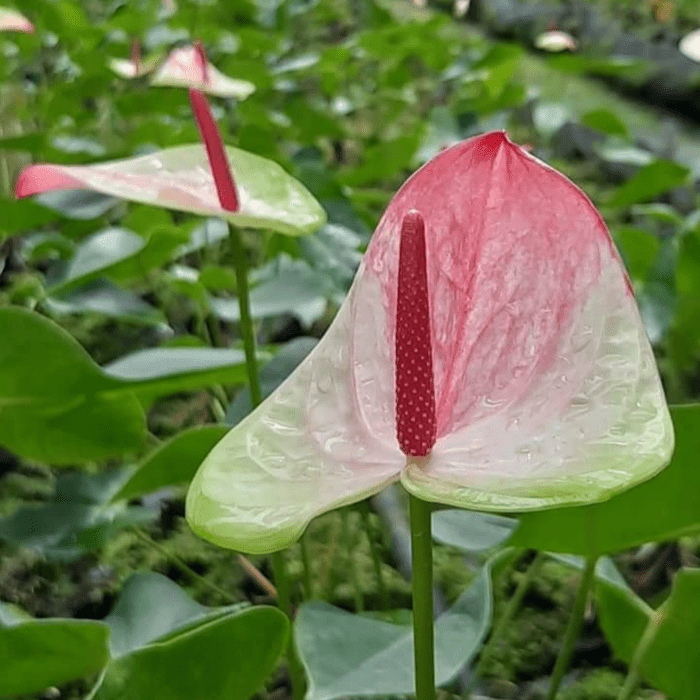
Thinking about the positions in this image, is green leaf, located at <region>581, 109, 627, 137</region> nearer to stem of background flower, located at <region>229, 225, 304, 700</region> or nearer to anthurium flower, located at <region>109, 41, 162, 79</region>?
anthurium flower, located at <region>109, 41, 162, 79</region>

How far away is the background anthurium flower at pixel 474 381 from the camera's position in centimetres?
26

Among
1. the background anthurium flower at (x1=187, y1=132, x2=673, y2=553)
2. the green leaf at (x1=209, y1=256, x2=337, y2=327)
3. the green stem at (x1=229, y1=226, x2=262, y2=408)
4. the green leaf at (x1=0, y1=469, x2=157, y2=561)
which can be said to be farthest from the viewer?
the green leaf at (x1=209, y1=256, x2=337, y2=327)

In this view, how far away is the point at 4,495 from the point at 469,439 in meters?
0.74

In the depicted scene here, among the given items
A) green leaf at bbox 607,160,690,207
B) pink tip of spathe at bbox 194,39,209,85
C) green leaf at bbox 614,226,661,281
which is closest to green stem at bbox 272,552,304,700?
pink tip of spathe at bbox 194,39,209,85

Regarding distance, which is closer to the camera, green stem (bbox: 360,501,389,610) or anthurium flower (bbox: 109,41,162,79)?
green stem (bbox: 360,501,389,610)

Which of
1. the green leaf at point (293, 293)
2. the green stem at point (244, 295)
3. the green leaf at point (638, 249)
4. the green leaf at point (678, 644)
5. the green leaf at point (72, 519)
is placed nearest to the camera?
the green leaf at point (678, 644)

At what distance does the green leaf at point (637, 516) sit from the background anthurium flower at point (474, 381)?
0.10m

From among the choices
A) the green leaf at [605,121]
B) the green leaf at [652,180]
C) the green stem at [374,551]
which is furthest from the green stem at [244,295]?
the green leaf at [605,121]

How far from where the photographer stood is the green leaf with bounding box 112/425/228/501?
0.47 metres

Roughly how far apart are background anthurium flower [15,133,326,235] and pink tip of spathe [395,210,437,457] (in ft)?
0.54

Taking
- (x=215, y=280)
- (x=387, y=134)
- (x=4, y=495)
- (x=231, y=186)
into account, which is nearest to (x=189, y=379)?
(x=231, y=186)

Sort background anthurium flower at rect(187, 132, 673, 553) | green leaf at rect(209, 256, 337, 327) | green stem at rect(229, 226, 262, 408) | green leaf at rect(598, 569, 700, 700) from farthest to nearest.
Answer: green leaf at rect(209, 256, 337, 327), green stem at rect(229, 226, 262, 408), green leaf at rect(598, 569, 700, 700), background anthurium flower at rect(187, 132, 673, 553)

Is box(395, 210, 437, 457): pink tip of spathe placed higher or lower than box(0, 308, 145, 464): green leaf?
higher

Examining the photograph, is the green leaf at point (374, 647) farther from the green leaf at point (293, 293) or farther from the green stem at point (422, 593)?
the green leaf at point (293, 293)
